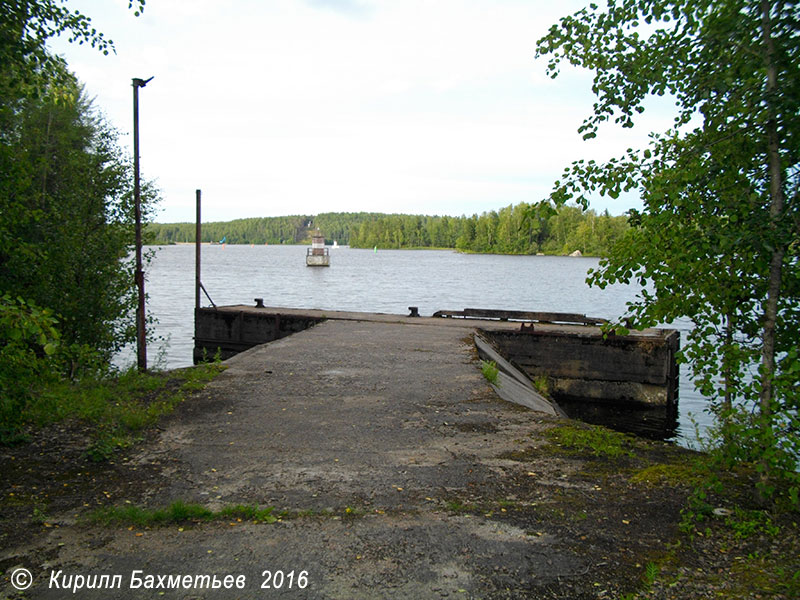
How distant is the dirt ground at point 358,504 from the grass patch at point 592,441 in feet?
0.32

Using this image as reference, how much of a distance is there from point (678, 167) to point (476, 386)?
621 centimetres

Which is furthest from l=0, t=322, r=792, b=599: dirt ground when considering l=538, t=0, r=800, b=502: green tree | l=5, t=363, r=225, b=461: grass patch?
l=538, t=0, r=800, b=502: green tree

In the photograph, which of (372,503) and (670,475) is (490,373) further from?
(372,503)

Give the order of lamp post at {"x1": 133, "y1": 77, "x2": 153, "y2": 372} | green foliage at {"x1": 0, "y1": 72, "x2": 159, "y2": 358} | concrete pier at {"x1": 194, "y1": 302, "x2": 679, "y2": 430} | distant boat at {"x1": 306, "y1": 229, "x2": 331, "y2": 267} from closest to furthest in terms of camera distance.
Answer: lamp post at {"x1": 133, "y1": 77, "x2": 153, "y2": 372} < green foliage at {"x1": 0, "y1": 72, "x2": 159, "y2": 358} < concrete pier at {"x1": 194, "y1": 302, "x2": 679, "y2": 430} < distant boat at {"x1": 306, "y1": 229, "x2": 331, "y2": 267}

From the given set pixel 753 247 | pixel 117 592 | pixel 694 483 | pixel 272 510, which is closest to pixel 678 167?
pixel 753 247

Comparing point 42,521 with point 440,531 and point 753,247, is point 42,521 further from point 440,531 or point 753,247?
point 753,247

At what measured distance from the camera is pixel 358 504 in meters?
5.25

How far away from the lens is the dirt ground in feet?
13.2

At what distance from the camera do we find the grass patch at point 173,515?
4.87 m

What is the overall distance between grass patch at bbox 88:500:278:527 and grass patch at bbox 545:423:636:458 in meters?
3.55

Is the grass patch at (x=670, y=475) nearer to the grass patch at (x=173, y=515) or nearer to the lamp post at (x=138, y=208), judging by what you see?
the grass patch at (x=173, y=515)

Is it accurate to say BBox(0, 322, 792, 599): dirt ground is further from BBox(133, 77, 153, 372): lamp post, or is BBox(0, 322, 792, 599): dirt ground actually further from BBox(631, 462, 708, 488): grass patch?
BBox(133, 77, 153, 372): lamp post

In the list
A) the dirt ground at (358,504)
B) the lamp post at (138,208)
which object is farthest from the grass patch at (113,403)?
Answer: the lamp post at (138,208)

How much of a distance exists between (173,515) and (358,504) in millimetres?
1531
